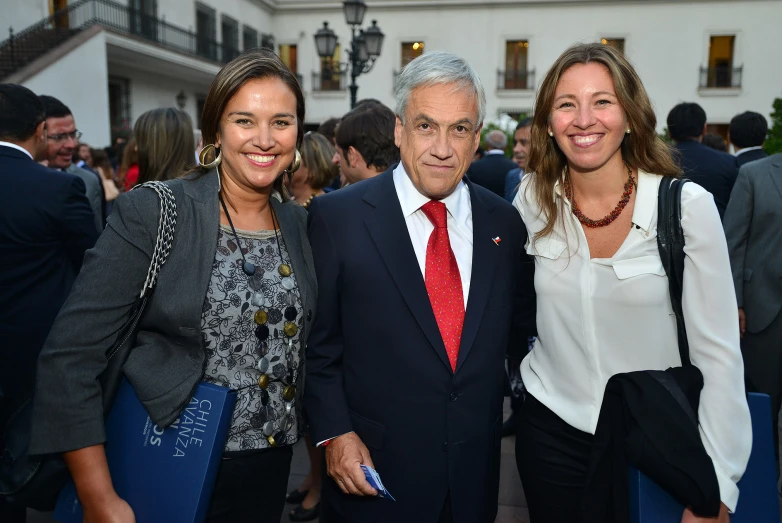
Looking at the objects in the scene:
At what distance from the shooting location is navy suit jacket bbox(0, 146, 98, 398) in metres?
2.93

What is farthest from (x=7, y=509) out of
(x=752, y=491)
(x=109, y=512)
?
(x=752, y=491)

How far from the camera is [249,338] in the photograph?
1.90 meters

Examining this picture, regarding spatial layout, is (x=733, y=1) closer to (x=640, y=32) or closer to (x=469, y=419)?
(x=640, y=32)

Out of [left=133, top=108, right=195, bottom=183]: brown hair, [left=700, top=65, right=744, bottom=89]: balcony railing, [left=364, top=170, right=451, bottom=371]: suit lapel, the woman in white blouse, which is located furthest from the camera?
[left=700, top=65, right=744, bottom=89]: balcony railing

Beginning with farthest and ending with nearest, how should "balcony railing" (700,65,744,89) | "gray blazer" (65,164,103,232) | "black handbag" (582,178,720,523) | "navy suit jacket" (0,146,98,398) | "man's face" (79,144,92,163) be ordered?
1. "balcony railing" (700,65,744,89)
2. "man's face" (79,144,92,163)
3. "gray blazer" (65,164,103,232)
4. "navy suit jacket" (0,146,98,398)
5. "black handbag" (582,178,720,523)

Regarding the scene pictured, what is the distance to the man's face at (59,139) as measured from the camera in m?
4.49

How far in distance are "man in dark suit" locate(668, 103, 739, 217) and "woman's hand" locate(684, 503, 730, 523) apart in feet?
12.2

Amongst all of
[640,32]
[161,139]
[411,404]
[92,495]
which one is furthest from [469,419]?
[640,32]

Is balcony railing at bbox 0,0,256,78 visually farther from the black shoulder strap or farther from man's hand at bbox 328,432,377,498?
the black shoulder strap

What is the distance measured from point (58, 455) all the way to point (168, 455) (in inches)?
12.7

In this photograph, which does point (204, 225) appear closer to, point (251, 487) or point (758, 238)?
point (251, 487)

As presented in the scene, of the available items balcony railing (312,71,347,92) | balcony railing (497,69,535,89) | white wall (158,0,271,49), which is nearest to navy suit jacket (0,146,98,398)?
white wall (158,0,271,49)

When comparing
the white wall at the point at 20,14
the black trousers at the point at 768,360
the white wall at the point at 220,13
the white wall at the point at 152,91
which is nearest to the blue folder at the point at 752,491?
the black trousers at the point at 768,360

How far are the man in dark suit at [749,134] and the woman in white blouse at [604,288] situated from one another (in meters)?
3.87
